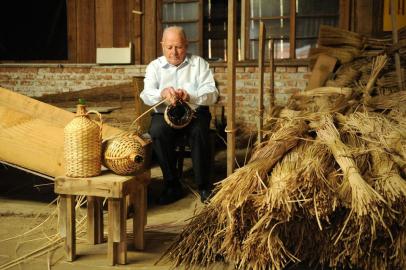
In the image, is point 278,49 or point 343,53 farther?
point 278,49

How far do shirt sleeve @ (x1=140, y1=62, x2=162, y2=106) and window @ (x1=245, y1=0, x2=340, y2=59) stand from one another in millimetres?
2311

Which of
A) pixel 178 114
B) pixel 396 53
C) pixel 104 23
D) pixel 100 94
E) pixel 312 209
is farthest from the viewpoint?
pixel 104 23

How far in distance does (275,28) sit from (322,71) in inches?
53.7

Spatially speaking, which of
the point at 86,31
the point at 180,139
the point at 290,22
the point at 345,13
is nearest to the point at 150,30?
the point at 86,31

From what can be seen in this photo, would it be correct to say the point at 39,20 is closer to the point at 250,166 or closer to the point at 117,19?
the point at 117,19

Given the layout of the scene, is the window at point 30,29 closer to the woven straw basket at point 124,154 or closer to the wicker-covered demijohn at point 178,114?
the wicker-covered demijohn at point 178,114

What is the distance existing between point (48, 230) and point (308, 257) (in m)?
1.55

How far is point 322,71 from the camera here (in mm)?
4469

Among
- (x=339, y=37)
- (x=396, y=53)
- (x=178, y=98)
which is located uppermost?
(x=339, y=37)

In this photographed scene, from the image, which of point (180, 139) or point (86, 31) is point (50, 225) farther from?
point (86, 31)

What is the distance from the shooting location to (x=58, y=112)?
354cm

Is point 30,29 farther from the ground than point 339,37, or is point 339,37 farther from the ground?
point 30,29

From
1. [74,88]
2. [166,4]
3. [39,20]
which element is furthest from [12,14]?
[166,4]

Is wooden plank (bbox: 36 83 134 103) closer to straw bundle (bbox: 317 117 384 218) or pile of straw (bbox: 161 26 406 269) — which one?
pile of straw (bbox: 161 26 406 269)
